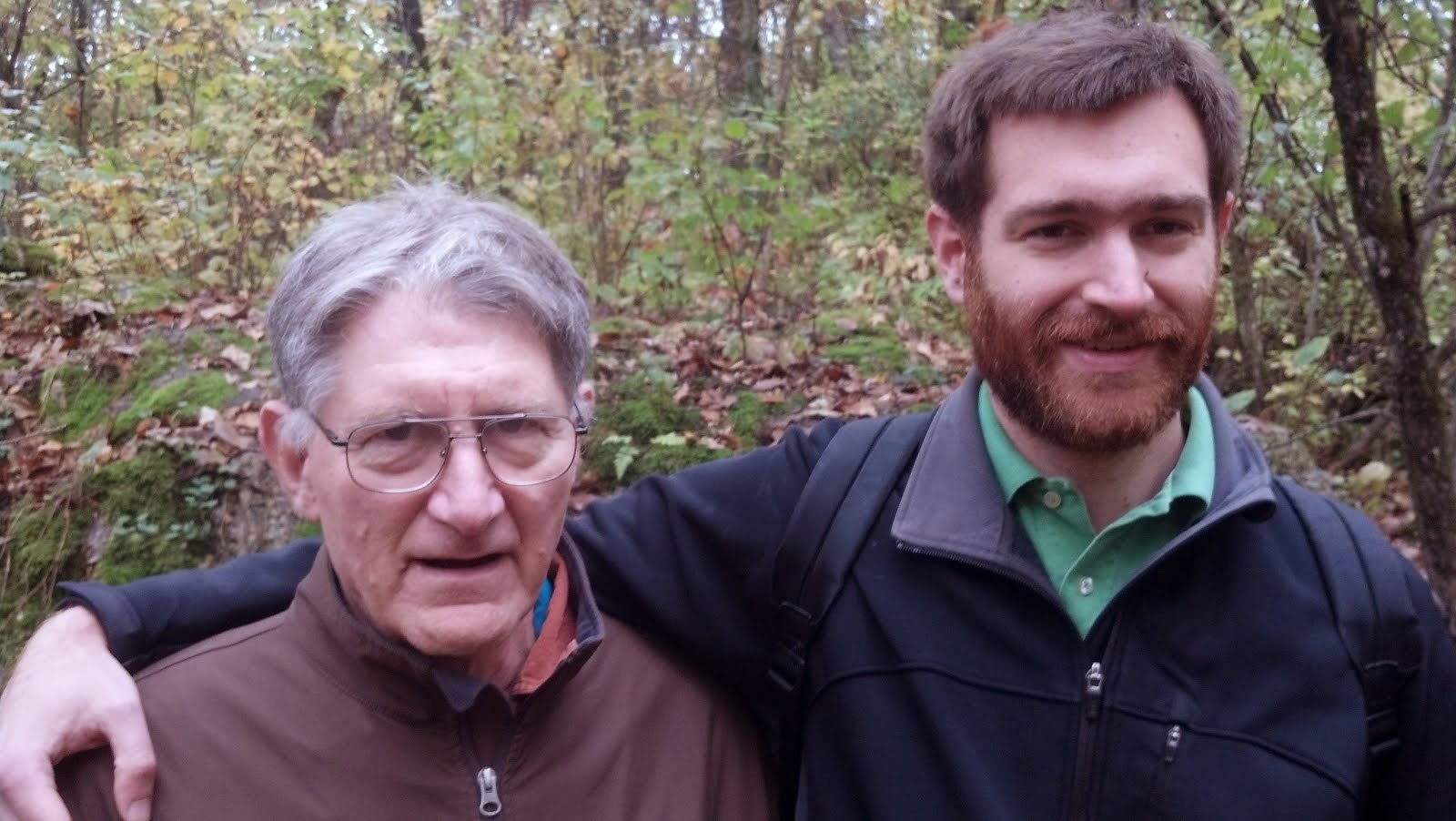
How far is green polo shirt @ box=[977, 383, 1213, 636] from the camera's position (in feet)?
6.68

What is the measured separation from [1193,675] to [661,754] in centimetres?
96

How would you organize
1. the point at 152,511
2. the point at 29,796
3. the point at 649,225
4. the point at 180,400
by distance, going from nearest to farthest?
the point at 29,796 < the point at 152,511 < the point at 180,400 < the point at 649,225

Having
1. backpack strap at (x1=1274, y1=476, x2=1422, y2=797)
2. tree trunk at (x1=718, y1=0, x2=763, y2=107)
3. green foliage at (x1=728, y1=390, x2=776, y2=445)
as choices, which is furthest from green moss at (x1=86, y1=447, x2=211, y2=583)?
tree trunk at (x1=718, y1=0, x2=763, y2=107)

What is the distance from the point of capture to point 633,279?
761cm

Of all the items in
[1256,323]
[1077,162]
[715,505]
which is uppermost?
[1077,162]

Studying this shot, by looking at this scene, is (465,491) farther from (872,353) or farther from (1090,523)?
(872,353)

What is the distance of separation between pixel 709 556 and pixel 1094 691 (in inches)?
32.8

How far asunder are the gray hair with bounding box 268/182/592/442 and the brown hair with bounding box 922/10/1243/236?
33.5 inches

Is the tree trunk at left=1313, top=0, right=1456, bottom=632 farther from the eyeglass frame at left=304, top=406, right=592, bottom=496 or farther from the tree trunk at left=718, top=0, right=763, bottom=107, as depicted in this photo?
the tree trunk at left=718, top=0, right=763, bottom=107

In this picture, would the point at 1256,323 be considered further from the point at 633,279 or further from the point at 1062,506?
the point at 1062,506

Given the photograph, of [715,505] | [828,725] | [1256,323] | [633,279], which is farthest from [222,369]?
[1256,323]

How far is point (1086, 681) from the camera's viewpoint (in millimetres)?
1900

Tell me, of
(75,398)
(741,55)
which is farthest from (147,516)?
(741,55)

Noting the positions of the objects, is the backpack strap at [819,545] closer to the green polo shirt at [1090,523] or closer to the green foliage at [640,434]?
the green polo shirt at [1090,523]
